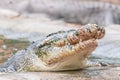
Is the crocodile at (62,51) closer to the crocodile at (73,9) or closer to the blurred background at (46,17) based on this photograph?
the blurred background at (46,17)

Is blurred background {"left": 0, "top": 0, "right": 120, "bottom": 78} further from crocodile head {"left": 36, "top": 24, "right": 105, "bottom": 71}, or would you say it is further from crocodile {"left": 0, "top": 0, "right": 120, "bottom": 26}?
crocodile head {"left": 36, "top": 24, "right": 105, "bottom": 71}

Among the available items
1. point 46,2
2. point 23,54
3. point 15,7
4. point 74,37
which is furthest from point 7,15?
point 74,37

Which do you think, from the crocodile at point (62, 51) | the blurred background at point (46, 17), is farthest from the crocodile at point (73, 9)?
the crocodile at point (62, 51)

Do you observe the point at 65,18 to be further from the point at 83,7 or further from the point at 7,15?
the point at 7,15

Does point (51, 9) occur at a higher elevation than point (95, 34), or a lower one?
higher

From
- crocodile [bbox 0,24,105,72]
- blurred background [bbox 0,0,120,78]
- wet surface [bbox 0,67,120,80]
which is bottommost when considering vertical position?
wet surface [bbox 0,67,120,80]

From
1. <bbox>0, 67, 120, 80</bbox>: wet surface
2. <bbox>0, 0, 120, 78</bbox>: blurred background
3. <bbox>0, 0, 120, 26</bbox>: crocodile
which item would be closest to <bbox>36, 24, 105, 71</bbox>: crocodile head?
<bbox>0, 67, 120, 80</bbox>: wet surface

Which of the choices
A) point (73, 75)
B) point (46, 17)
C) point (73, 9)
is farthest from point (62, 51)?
point (73, 9)
